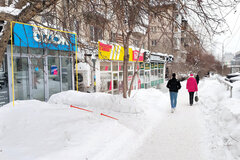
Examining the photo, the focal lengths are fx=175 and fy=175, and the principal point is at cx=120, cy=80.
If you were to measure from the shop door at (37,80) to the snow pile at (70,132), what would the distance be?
7.28 ft

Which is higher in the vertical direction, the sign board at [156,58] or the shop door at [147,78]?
the sign board at [156,58]

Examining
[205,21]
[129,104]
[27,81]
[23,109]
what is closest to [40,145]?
[23,109]

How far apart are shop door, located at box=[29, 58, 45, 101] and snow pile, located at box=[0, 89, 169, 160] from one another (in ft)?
7.28

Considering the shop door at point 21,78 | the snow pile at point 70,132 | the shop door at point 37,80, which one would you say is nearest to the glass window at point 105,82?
the shop door at point 37,80

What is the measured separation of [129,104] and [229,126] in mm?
3316

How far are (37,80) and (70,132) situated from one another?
201 inches

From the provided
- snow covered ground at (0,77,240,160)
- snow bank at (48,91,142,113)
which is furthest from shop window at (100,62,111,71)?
snow covered ground at (0,77,240,160)

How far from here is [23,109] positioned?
5566mm

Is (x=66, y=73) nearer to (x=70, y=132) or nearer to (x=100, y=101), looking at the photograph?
(x=100, y=101)

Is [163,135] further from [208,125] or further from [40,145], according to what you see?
[40,145]

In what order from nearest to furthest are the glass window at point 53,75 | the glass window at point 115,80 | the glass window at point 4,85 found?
the glass window at point 4,85, the glass window at point 53,75, the glass window at point 115,80

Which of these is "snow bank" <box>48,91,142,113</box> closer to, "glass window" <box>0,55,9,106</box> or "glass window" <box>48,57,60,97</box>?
"glass window" <box>48,57,60,97</box>

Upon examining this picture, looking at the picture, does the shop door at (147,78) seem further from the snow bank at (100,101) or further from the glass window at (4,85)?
the glass window at (4,85)

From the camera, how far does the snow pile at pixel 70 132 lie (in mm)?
3371
